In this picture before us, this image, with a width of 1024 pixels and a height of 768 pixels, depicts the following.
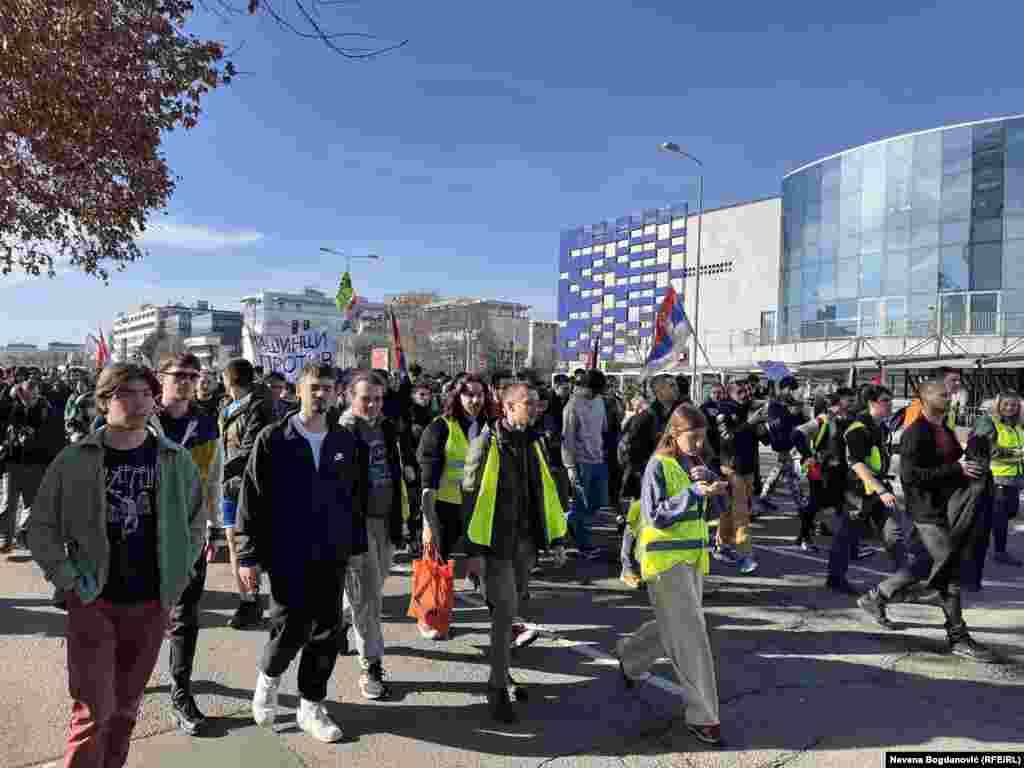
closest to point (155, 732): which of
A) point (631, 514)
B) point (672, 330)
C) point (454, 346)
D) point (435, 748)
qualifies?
point (435, 748)

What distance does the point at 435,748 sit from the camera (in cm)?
371

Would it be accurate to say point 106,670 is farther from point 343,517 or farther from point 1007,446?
point 1007,446

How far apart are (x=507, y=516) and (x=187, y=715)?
198cm

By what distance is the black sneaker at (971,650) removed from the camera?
505cm

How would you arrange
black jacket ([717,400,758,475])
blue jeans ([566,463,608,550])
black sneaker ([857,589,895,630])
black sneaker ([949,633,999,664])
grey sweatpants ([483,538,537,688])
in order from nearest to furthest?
grey sweatpants ([483,538,537,688]), black sneaker ([949,633,999,664]), black sneaker ([857,589,895,630]), blue jeans ([566,463,608,550]), black jacket ([717,400,758,475])

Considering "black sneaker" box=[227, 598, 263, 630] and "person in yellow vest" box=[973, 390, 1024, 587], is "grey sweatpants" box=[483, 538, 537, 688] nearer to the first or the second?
"black sneaker" box=[227, 598, 263, 630]

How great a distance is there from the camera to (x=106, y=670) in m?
2.90

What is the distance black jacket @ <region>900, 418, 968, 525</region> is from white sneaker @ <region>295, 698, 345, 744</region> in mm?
4317

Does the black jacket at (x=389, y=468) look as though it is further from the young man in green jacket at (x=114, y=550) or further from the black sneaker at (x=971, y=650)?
the black sneaker at (x=971, y=650)

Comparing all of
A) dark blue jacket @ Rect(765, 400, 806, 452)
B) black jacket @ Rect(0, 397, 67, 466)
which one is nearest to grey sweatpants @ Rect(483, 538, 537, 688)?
black jacket @ Rect(0, 397, 67, 466)

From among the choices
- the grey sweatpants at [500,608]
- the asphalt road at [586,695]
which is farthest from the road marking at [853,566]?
the grey sweatpants at [500,608]

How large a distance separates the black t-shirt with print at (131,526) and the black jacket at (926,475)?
16.4ft

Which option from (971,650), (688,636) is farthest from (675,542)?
(971,650)

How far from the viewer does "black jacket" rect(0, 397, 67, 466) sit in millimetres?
7453
